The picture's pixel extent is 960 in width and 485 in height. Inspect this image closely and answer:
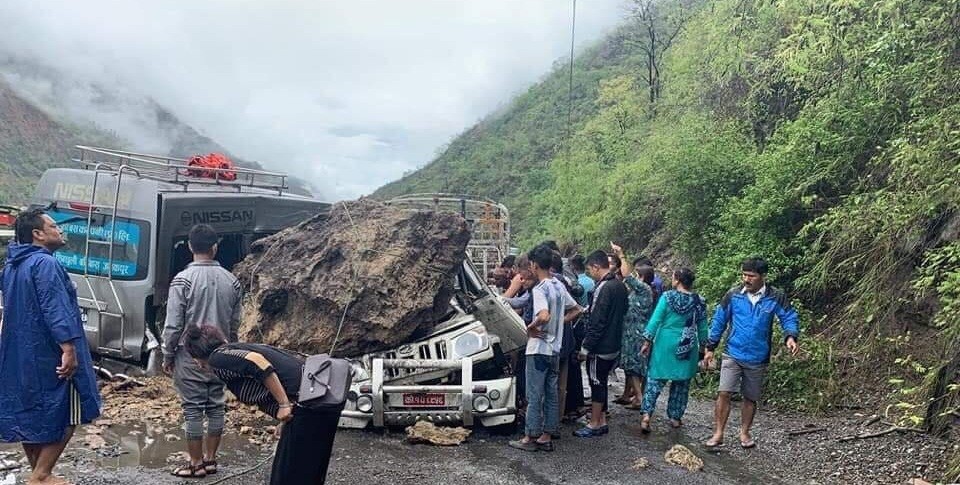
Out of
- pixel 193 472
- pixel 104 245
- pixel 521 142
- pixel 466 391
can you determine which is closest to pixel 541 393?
pixel 466 391

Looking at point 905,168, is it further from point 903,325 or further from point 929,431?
point 929,431

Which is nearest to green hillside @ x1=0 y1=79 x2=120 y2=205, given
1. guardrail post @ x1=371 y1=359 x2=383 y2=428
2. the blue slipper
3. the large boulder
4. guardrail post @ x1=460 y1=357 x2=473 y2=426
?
the large boulder

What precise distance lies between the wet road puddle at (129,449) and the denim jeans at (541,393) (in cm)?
210

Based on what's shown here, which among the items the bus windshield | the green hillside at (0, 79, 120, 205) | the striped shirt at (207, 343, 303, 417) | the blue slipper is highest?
the green hillside at (0, 79, 120, 205)

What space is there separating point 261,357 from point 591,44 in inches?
2355

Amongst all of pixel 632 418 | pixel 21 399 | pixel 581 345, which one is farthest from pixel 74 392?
pixel 632 418

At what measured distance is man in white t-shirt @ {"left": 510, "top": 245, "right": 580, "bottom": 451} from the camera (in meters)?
5.56

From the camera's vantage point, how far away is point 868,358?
22.9 ft

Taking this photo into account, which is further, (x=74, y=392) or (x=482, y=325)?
(x=482, y=325)

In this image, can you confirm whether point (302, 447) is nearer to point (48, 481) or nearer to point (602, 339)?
point (48, 481)

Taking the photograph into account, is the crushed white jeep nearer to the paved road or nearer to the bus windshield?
the paved road

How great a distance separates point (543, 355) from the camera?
18.3 ft

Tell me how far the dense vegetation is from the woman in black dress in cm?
388

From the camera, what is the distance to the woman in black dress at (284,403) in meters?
3.45
